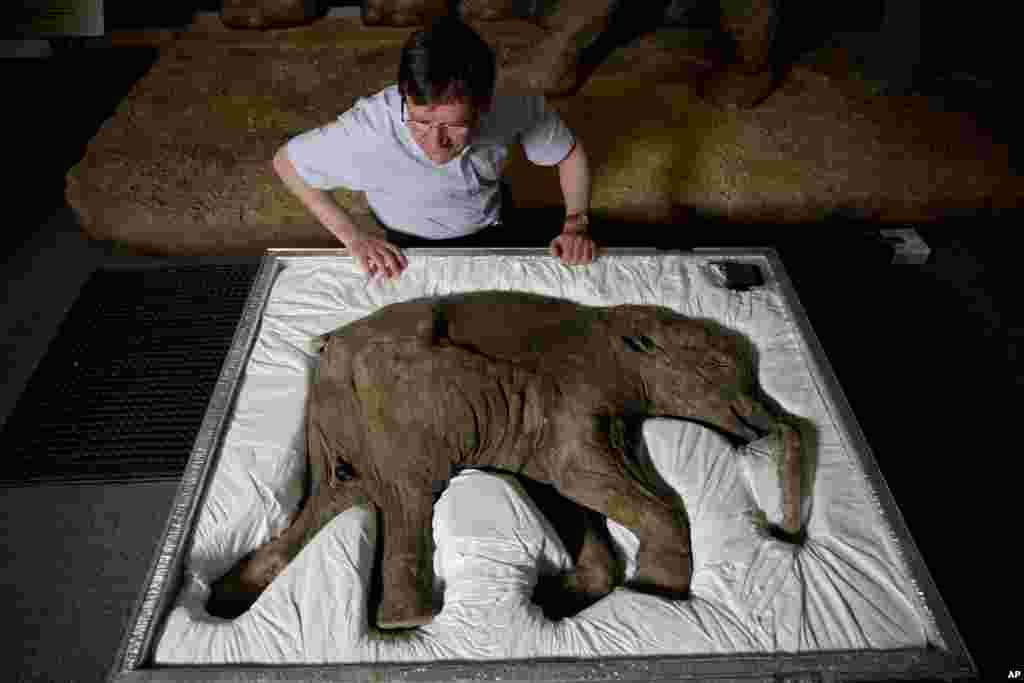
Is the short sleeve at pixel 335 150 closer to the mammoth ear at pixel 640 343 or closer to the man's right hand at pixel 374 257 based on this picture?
the man's right hand at pixel 374 257

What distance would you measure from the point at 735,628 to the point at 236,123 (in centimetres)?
382

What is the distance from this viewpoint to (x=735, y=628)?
177 centimetres

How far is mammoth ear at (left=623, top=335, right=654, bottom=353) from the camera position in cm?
234

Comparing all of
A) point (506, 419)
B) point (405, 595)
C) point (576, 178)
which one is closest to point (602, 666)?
point (405, 595)

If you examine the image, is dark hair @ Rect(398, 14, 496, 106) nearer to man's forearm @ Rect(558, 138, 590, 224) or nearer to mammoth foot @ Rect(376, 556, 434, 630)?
man's forearm @ Rect(558, 138, 590, 224)

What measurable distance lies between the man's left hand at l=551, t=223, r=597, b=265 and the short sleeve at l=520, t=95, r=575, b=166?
0.32 metres

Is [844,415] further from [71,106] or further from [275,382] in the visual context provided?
[71,106]

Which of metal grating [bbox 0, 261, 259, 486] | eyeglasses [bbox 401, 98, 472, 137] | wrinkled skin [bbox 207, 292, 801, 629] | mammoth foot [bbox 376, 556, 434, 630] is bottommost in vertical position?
metal grating [bbox 0, 261, 259, 486]

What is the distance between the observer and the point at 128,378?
9.50 ft

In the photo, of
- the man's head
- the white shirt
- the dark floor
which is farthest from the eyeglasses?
the dark floor

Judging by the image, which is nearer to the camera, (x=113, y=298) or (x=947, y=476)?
(x=947, y=476)

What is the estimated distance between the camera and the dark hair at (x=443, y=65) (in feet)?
6.20

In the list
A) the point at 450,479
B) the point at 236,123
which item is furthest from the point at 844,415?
the point at 236,123

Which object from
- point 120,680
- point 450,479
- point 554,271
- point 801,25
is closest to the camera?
point 120,680
